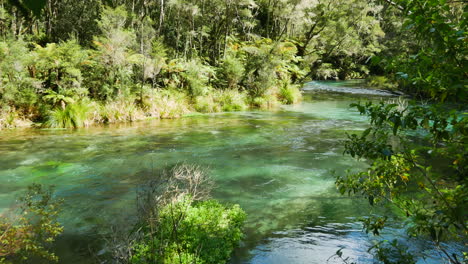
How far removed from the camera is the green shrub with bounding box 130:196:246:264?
3.93 meters

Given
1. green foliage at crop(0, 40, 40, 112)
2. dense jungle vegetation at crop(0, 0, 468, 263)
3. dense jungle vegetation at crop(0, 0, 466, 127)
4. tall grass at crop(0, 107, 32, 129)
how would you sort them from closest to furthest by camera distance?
dense jungle vegetation at crop(0, 0, 468, 263) < dense jungle vegetation at crop(0, 0, 466, 127) < green foliage at crop(0, 40, 40, 112) < tall grass at crop(0, 107, 32, 129)

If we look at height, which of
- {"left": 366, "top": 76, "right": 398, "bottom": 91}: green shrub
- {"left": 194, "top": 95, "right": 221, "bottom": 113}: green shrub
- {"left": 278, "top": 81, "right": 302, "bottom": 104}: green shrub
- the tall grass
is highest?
{"left": 366, "top": 76, "right": 398, "bottom": 91}: green shrub

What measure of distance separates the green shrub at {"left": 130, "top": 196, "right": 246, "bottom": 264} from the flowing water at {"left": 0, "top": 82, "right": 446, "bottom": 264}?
47cm

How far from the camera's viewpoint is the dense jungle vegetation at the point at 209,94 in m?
2.04

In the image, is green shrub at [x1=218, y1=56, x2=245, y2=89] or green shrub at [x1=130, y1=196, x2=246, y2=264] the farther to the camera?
green shrub at [x1=218, y1=56, x2=245, y2=89]

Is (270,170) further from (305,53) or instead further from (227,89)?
(305,53)

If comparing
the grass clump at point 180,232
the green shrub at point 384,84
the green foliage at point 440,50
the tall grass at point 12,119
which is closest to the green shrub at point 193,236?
the grass clump at point 180,232

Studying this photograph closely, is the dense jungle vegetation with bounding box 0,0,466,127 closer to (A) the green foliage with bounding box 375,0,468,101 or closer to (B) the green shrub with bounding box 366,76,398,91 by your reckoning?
(A) the green foliage with bounding box 375,0,468,101

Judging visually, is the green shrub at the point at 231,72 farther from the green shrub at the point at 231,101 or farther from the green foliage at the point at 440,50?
the green foliage at the point at 440,50

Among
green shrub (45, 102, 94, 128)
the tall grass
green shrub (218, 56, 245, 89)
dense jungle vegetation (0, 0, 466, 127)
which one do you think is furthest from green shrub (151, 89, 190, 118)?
the tall grass

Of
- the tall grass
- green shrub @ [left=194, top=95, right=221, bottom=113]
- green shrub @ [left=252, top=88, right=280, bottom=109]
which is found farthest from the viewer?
green shrub @ [left=252, top=88, right=280, bottom=109]

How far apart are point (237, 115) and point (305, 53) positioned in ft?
55.7

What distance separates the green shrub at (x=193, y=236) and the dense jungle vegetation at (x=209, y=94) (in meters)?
0.02

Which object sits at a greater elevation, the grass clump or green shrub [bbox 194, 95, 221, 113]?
green shrub [bbox 194, 95, 221, 113]
